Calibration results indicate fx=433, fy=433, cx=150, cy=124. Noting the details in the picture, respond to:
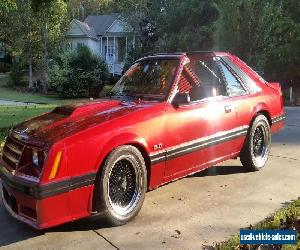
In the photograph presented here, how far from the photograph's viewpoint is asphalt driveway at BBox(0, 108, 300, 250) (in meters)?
3.99

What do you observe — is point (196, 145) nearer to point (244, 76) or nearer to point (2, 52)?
point (244, 76)

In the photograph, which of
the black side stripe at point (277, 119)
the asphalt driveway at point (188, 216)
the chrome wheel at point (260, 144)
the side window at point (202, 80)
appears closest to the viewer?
the asphalt driveway at point (188, 216)

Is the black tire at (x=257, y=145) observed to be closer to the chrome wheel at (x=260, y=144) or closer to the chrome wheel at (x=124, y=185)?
the chrome wheel at (x=260, y=144)

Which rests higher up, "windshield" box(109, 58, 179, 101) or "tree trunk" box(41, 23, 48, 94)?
"windshield" box(109, 58, 179, 101)

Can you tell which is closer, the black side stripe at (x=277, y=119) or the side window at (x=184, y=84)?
the side window at (x=184, y=84)

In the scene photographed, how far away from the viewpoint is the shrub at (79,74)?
88.8ft

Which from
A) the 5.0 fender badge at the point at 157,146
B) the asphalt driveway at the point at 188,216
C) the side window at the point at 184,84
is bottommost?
the asphalt driveway at the point at 188,216

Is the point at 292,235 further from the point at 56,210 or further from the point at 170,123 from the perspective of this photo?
the point at 56,210

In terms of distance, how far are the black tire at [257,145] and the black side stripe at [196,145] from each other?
0.68 ft

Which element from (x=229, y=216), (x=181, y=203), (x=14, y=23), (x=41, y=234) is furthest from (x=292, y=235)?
(x=14, y=23)

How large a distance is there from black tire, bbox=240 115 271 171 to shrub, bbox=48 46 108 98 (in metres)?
21.5

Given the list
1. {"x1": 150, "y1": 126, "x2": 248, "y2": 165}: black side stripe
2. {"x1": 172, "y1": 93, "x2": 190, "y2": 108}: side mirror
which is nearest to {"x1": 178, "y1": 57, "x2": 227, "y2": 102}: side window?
{"x1": 172, "y1": 93, "x2": 190, "y2": 108}: side mirror

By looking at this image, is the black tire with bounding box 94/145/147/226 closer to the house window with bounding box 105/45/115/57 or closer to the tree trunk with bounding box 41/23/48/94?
the tree trunk with bounding box 41/23/48/94

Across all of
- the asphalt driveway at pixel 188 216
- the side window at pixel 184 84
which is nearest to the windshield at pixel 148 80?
the side window at pixel 184 84
